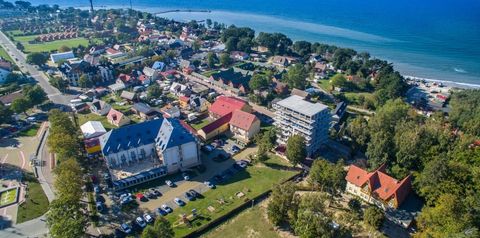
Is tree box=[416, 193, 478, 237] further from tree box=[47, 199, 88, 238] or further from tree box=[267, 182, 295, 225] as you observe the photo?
tree box=[47, 199, 88, 238]

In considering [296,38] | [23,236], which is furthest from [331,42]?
[23,236]

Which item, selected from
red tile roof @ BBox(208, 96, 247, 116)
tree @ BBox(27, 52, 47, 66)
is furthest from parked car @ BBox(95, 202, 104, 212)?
tree @ BBox(27, 52, 47, 66)

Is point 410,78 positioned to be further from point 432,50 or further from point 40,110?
point 40,110

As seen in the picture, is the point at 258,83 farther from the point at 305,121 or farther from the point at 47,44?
the point at 47,44

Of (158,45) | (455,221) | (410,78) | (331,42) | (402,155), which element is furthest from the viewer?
(331,42)

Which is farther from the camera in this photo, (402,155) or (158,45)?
(158,45)

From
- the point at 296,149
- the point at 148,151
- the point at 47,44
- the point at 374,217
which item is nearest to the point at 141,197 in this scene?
the point at 148,151
